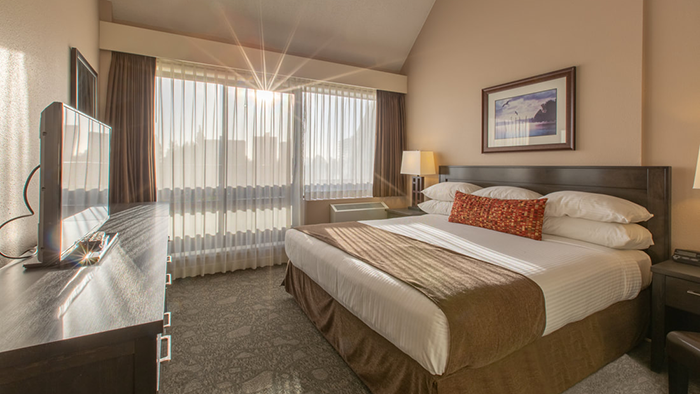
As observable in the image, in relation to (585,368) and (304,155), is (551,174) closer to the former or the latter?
(585,368)

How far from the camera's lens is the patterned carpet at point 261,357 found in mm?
1844

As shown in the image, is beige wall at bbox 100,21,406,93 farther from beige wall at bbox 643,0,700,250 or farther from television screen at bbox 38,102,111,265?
beige wall at bbox 643,0,700,250

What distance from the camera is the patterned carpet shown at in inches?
72.6

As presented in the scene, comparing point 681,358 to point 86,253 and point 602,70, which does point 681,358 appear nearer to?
point 602,70

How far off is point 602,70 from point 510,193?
46.9 inches

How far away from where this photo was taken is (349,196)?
4.54 m

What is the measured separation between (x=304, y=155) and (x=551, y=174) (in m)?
2.70

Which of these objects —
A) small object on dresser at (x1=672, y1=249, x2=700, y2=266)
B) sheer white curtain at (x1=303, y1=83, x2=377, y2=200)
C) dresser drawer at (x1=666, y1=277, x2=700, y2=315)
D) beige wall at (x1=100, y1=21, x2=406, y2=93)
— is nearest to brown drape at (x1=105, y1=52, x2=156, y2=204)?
beige wall at (x1=100, y1=21, x2=406, y2=93)

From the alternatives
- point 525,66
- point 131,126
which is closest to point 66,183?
point 131,126

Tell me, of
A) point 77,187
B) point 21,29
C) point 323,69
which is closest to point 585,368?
point 77,187

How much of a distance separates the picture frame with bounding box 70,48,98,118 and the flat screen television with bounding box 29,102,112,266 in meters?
1.05

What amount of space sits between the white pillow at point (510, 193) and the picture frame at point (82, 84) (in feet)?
11.3

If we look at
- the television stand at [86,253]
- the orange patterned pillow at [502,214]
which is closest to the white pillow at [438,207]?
the orange patterned pillow at [502,214]

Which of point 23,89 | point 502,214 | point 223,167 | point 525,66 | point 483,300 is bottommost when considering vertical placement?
point 483,300
